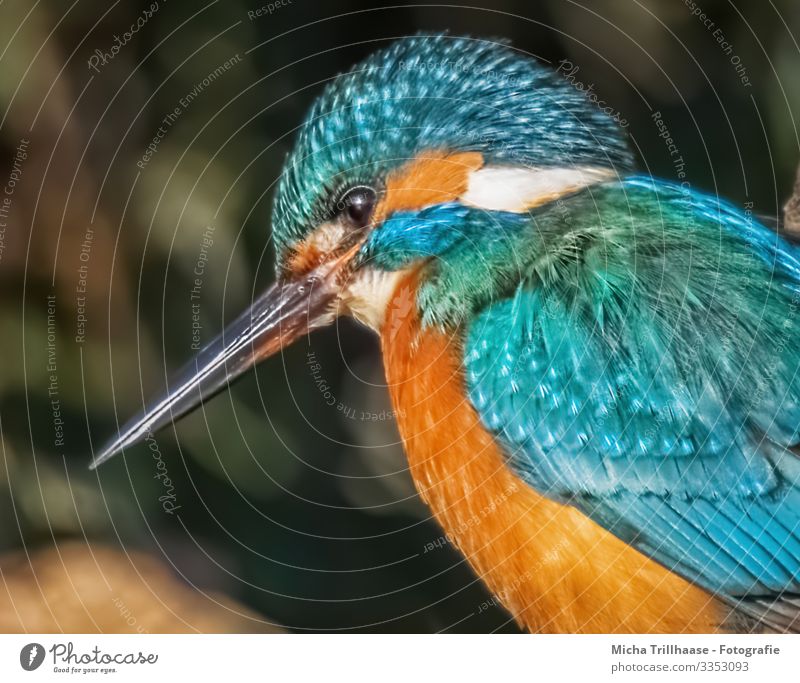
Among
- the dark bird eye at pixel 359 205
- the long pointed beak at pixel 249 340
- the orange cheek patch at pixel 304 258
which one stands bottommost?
the long pointed beak at pixel 249 340

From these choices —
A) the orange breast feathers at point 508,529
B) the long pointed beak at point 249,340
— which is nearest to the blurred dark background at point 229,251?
the long pointed beak at point 249,340

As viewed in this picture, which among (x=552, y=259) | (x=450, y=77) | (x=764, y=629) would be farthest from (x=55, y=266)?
(x=764, y=629)

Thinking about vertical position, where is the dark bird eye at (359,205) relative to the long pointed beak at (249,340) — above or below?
above

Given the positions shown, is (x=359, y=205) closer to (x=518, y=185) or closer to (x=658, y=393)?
(x=518, y=185)

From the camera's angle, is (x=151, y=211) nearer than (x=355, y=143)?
No

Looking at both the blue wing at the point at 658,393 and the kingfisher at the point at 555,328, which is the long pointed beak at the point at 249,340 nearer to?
the kingfisher at the point at 555,328
